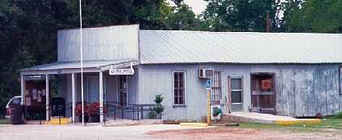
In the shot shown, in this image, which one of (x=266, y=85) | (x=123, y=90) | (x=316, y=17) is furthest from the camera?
(x=316, y=17)

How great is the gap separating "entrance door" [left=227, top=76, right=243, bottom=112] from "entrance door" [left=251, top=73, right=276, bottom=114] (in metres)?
0.68

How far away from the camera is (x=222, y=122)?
1534 inches

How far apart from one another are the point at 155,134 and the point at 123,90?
10.6m

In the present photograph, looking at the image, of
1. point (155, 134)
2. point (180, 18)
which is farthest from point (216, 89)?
point (180, 18)

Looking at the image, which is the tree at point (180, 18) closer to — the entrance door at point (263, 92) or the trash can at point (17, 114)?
the entrance door at point (263, 92)

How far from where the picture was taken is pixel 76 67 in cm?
3981

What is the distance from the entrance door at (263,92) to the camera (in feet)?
143

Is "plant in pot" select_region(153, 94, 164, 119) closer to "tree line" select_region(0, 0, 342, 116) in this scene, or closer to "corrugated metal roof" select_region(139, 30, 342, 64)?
"corrugated metal roof" select_region(139, 30, 342, 64)

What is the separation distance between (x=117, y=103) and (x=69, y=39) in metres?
4.30

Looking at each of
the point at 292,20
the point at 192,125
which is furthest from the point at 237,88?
the point at 292,20

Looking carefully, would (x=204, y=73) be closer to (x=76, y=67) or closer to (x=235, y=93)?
(x=235, y=93)

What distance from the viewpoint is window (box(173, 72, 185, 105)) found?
135 feet

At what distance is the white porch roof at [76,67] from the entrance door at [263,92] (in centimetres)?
667

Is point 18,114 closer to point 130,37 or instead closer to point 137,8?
point 130,37
